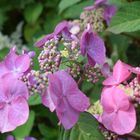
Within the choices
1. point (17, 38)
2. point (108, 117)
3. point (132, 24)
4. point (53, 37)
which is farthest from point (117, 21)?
point (17, 38)

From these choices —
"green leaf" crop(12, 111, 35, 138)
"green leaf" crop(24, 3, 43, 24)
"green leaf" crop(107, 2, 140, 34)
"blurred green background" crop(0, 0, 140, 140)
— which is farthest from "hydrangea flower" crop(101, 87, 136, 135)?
"green leaf" crop(24, 3, 43, 24)

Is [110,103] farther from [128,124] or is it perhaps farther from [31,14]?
[31,14]

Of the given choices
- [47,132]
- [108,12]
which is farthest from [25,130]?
[108,12]

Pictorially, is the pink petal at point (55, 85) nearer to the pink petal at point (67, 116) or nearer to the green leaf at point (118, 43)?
the pink petal at point (67, 116)

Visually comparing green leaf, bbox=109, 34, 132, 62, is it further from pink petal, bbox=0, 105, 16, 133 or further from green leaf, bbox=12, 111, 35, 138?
pink petal, bbox=0, 105, 16, 133

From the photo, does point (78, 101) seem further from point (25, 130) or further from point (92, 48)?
point (25, 130)

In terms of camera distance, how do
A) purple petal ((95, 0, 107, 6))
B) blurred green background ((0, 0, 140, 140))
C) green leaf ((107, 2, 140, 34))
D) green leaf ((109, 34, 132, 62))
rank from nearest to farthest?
green leaf ((107, 2, 140, 34)), purple petal ((95, 0, 107, 6)), blurred green background ((0, 0, 140, 140)), green leaf ((109, 34, 132, 62))
